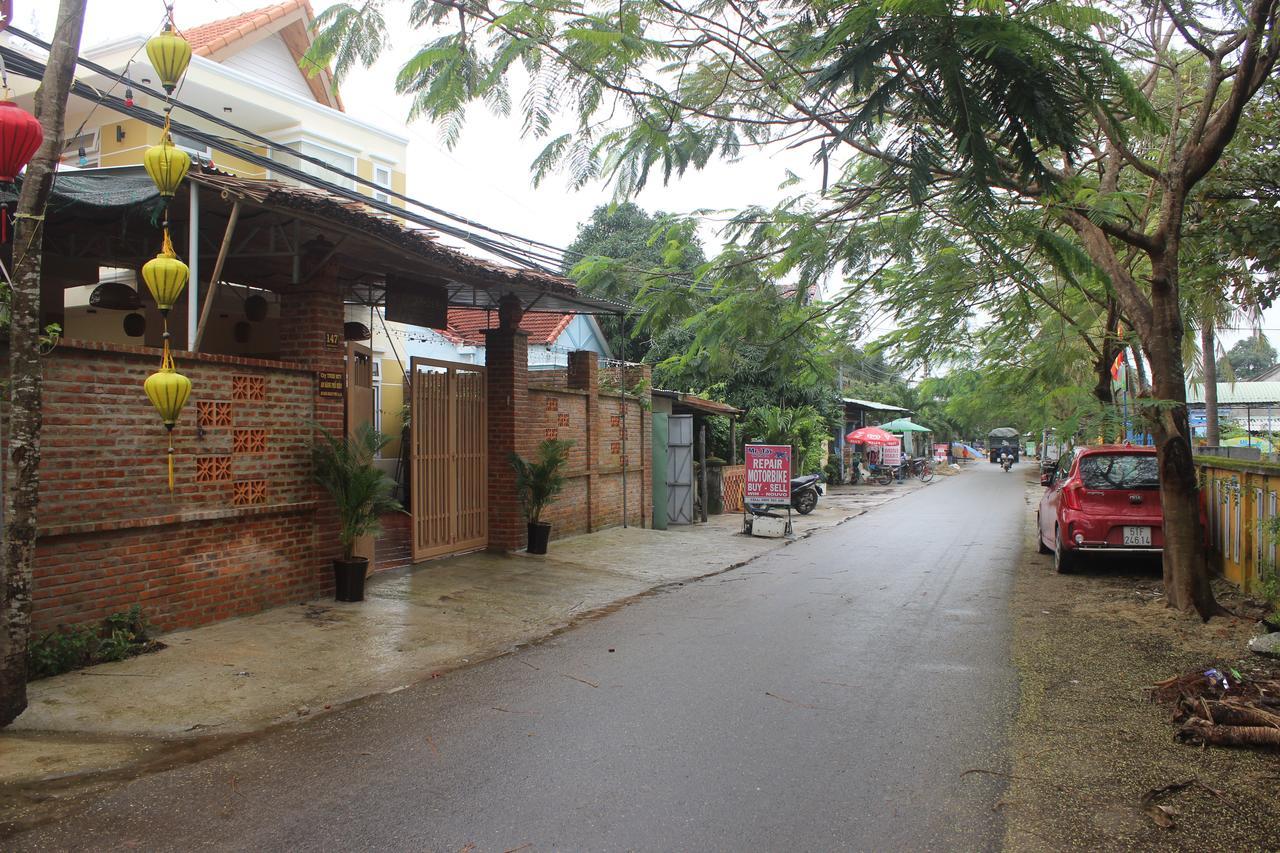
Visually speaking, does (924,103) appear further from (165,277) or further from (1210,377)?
(1210,377)

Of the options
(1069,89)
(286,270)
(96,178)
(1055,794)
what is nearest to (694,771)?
(1055,794)

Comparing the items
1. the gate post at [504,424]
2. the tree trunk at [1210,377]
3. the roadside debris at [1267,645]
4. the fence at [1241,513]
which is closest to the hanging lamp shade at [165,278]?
the gate post at [504,424]

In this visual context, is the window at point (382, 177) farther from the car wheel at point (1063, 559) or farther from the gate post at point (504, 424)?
the car wheel at point (1063, 559)

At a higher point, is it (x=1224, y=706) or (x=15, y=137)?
(x=15, y=137)

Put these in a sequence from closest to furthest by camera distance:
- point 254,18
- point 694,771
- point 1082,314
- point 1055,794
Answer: point 1055,794 < point 694,771 < point 1082,314 < point 254,18

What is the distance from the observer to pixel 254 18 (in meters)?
15.9

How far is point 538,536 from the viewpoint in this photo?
1165cm

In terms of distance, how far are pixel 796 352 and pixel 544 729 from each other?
5.63 metres

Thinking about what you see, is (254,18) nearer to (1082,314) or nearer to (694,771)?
(1082,314)

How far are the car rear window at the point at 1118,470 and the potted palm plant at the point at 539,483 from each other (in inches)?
267

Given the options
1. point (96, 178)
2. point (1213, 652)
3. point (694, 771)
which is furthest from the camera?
point (96, 178)

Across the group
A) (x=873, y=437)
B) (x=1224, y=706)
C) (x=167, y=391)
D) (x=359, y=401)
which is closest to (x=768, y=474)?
(x=359, y=401)

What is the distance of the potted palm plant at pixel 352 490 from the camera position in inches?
313

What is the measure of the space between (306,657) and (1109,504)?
30.0 ft
